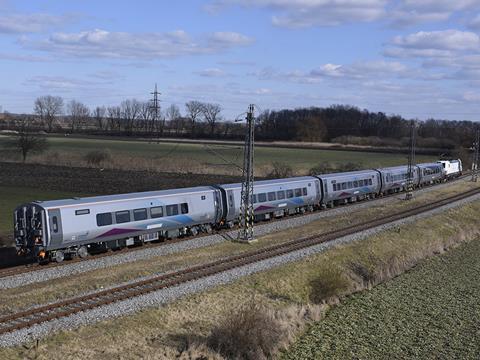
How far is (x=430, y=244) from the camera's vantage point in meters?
35.2

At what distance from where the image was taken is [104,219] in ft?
89.1

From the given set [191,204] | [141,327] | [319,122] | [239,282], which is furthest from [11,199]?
[319,122]

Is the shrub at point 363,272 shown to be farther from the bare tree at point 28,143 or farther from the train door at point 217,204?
the bare tree at point 28,143

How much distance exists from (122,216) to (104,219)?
117cm

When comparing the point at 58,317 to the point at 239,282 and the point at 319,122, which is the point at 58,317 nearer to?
the point at 239,282

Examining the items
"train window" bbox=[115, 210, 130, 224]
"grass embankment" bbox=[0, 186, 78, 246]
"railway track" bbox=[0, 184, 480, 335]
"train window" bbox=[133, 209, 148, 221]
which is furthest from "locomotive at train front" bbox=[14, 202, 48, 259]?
"railway track" bbox=[0, 184, 480, 335]

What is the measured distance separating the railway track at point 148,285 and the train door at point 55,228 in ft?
16.9

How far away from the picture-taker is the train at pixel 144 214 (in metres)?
25.2

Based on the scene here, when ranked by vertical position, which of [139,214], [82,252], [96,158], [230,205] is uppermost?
[139,214]

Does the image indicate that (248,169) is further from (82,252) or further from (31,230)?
(31,230)

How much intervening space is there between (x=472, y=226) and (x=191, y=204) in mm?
22592

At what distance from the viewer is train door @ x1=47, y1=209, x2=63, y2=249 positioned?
24828 millimetres

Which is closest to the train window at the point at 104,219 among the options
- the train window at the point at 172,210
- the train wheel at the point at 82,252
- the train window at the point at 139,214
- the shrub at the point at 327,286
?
the train wheel at the point at 82,252

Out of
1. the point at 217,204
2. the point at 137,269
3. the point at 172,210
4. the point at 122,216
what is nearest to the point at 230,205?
the point at 217,204
